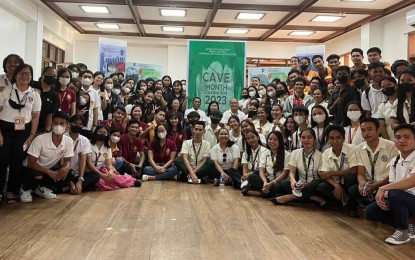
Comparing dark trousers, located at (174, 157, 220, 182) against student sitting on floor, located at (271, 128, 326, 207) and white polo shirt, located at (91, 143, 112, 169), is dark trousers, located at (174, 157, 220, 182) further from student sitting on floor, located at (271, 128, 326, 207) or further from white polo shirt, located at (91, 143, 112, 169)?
student sitting on floor, located at (271, 128, 326, 207)

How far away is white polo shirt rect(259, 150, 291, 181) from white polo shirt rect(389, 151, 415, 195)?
162cm

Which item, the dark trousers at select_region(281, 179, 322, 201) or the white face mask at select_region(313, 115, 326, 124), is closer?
the dark trousers at select_region(281, 179, 322, 201)

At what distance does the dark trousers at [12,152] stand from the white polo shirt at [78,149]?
705 mm

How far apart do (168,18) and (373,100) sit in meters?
7.35

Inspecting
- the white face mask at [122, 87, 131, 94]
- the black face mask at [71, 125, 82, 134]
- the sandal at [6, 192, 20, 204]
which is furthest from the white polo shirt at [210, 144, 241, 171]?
the sandal at [6, 192, 20, 204]

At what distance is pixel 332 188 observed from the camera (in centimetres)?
414

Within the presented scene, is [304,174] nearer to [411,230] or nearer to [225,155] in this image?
[411,230]

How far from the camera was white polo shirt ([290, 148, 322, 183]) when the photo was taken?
441 cm

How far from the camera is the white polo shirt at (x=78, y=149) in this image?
15.8 feet

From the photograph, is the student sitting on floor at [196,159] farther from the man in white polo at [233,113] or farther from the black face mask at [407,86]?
the black face mask at [407,86]

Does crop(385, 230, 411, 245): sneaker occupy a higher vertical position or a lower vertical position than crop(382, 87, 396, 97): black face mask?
lower

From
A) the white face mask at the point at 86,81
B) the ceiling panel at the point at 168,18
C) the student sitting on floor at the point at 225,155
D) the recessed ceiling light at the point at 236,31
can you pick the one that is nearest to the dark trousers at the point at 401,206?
the student sitting on floor at the point at 225,155

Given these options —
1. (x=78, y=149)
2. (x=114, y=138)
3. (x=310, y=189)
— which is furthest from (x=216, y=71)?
(x=310, y=189)

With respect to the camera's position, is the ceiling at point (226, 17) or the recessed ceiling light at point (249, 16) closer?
the ceiling at point (226, 17)
